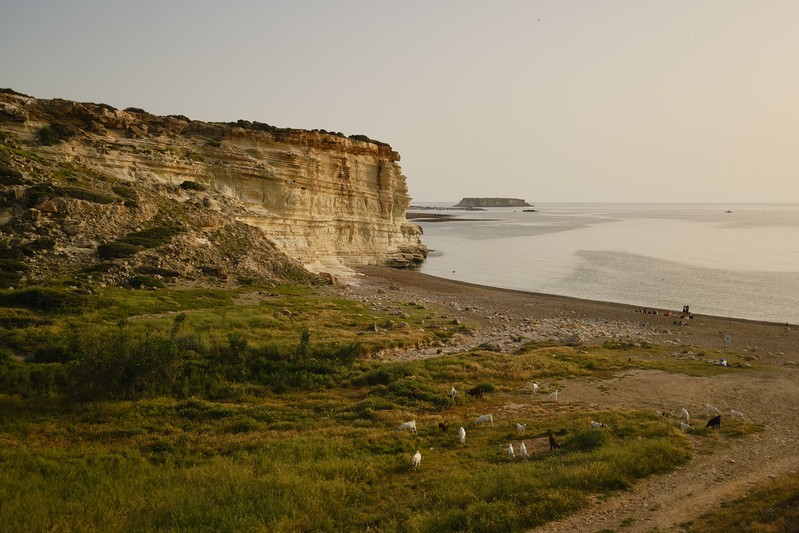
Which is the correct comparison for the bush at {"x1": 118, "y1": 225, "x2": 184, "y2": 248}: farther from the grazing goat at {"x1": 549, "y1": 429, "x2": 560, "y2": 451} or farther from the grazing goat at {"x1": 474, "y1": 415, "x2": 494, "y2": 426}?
the grazing goat at {"x1": 549, "y1": 429, "x2": 560, "y2": 451}

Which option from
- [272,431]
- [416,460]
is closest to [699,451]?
[416,460]

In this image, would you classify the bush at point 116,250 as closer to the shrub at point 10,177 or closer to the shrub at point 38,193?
the shrub at point 38,193

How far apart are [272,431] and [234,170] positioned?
40260 millimetres

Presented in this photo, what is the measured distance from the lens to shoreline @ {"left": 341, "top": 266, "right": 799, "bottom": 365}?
111ft

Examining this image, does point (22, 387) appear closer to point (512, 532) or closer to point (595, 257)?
point (512, 532)

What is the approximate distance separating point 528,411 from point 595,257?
242 ft

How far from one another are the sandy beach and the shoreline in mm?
89

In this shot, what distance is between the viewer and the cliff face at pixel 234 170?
4041 cm

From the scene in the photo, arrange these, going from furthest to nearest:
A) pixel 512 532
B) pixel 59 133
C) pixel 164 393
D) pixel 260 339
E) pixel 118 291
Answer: pixel 59 133, pixel 118 291, pixel 260 339, pixel 164 393, pixel 512 532

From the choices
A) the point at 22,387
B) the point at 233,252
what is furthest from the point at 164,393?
the point at 233,252

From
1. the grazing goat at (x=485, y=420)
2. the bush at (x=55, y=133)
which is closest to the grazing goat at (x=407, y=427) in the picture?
the grazing goat at (x=485, y=420)

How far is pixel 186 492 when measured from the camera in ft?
36.8

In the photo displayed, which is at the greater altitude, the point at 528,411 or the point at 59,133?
the point at 59,133

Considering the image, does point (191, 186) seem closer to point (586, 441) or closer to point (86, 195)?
point (86, 195)
